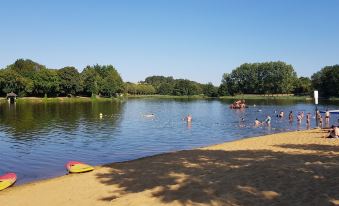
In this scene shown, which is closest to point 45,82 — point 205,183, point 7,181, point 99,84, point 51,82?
point 51,82

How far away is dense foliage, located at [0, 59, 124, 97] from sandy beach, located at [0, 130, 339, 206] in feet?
401

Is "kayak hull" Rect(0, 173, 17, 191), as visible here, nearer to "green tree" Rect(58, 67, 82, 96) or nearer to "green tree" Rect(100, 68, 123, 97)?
"green tree" Rect(58, 67, 82, 96)

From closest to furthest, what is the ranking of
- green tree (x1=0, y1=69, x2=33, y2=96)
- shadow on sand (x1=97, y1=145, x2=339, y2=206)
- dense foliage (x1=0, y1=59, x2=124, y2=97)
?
shadow on sand (x1=97, y1=145, x2=339, y2=206)
green tree (x1=0, y1=69, x2=33, y2=96)
dense foliage (x1=0, y1=59, x2=124, y2=97)

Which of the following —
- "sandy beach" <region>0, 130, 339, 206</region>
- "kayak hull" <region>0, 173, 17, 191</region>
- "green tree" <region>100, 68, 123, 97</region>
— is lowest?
"kayak hull" <region>0, 173, 17, 191</region>

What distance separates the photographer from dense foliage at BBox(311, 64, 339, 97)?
168m

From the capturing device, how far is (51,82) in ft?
477

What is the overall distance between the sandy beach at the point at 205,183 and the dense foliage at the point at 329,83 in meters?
158

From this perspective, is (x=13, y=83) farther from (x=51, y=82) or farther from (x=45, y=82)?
(x=51, y=82)

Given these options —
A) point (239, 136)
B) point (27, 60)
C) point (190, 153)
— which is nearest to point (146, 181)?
point (190, 153)

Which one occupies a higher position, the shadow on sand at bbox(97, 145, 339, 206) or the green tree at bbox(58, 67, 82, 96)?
the green tree at bbox(58, 67, 82, 96)

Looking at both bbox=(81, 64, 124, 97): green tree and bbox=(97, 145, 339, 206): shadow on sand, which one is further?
bbox=(81, 64, 124, 97): green tree

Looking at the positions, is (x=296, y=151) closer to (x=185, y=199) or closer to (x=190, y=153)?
(x=190, y=153)

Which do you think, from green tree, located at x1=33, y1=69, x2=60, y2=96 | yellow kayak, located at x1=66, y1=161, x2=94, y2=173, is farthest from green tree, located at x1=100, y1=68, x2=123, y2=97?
yellow kayak, located at x1=66, y1=161, x2=94, y2=173

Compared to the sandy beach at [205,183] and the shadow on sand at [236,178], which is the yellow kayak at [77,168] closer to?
the sandy beach at [205,183]
